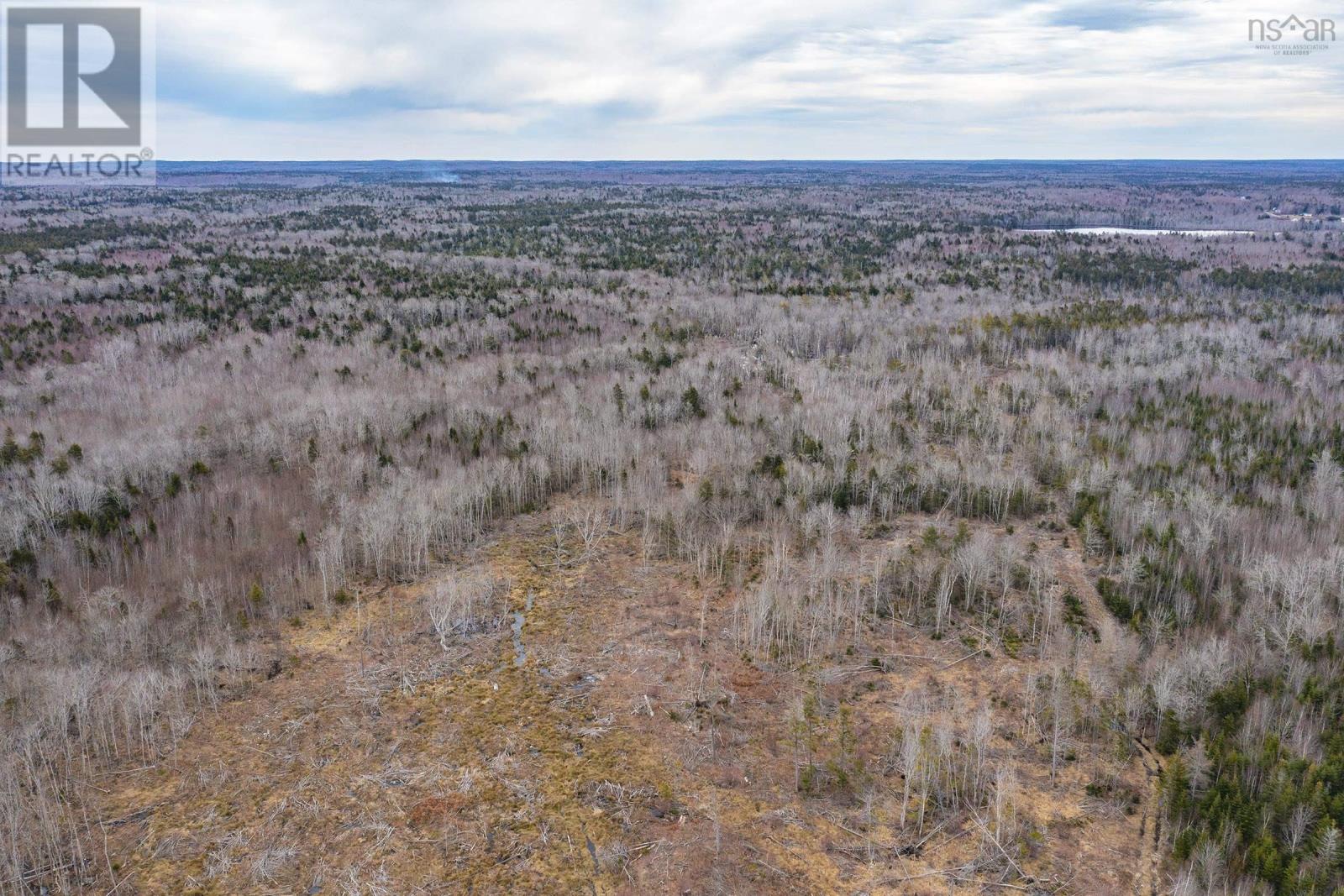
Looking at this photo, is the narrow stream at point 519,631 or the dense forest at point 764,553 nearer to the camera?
the dense forest at point 764,553

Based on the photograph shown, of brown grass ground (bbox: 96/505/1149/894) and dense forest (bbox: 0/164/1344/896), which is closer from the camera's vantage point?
brown grass ground (bbox: 96/505/1149/894)

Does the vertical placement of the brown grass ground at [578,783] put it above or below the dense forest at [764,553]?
below

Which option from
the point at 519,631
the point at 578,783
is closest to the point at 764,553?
the point at 519,631

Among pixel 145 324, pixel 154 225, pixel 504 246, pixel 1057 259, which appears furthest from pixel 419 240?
pixel 1057 259

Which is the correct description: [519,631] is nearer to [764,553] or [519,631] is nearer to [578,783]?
[578,783]

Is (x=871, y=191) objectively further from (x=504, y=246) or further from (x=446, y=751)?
(x=446, y=751)
